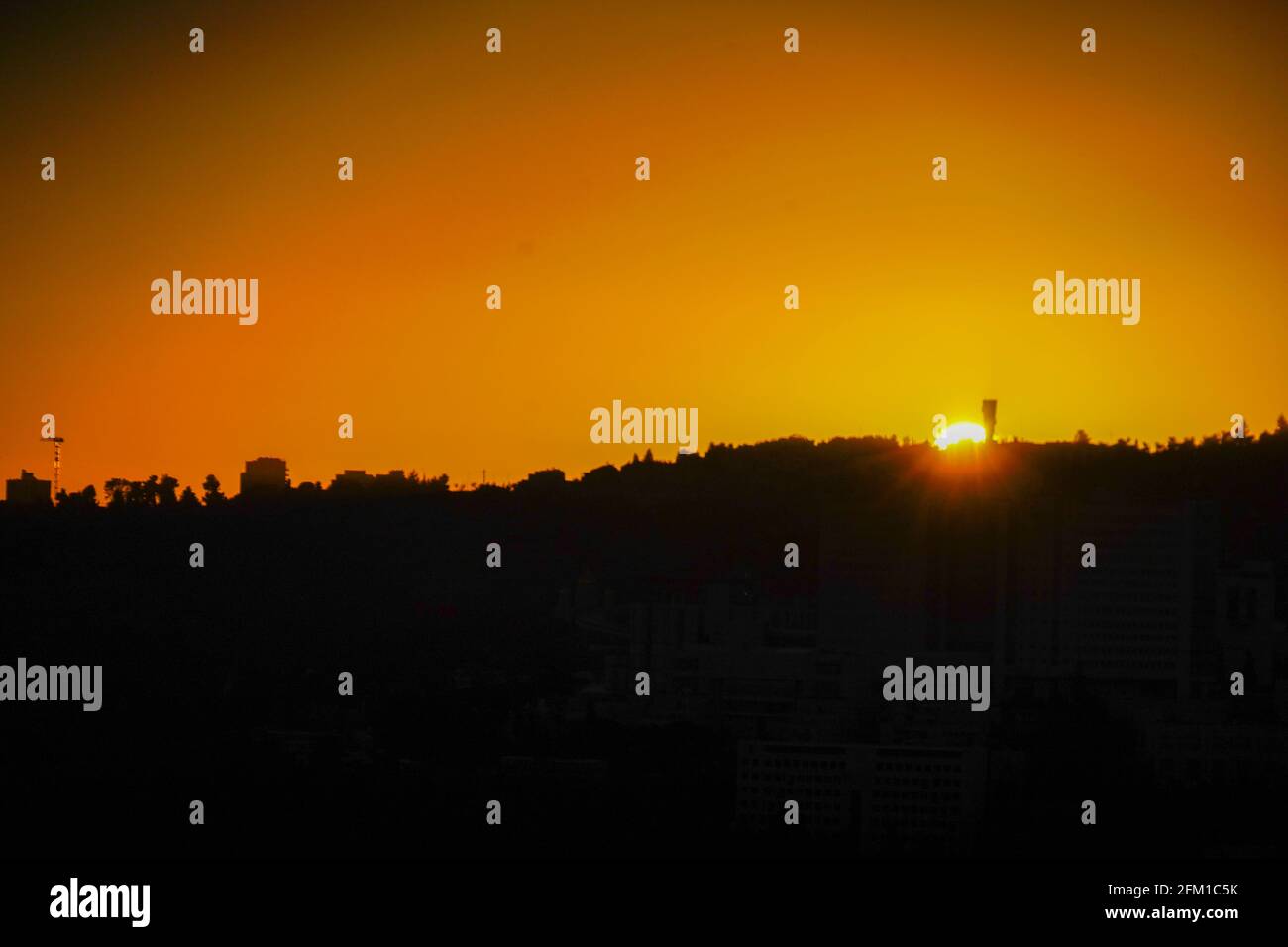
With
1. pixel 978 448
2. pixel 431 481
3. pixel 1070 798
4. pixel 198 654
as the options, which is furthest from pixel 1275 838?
pixel 431 481

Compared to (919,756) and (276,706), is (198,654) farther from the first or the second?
(919,756)

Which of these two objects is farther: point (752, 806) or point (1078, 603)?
point (1078, 603)

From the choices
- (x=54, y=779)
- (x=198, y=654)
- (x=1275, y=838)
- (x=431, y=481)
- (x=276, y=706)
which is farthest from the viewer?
(x=431, y=481)

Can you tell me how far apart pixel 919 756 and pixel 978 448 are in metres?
10.3

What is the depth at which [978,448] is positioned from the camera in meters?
41.0

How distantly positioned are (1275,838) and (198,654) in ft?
51.0

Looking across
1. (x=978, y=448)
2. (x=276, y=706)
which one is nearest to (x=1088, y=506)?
(x=978, y=448)

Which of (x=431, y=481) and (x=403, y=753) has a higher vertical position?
(x=431, y=481)
